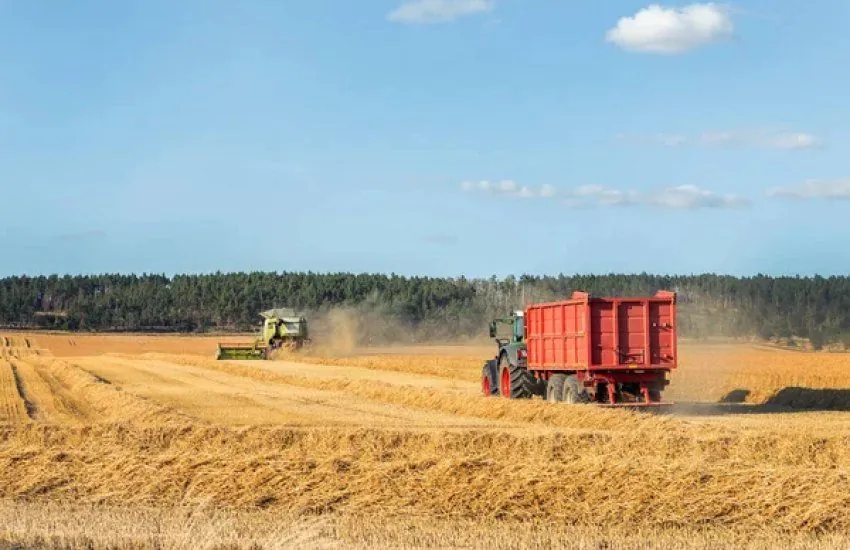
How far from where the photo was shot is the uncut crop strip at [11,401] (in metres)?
24.1

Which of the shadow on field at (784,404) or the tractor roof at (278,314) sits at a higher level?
the tractor roof at (278,314)

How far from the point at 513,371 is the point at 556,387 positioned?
6.72 ft

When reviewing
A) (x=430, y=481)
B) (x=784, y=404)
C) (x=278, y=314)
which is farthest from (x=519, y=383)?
(x=278, y=314)

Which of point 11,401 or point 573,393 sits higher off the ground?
point 573,393

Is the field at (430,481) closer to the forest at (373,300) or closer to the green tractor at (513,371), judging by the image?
the green tractor at (513,371)

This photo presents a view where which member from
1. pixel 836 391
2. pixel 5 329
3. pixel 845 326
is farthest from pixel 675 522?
pixel 5 329

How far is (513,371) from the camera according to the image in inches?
1049

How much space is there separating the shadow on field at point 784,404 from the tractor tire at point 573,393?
276cm

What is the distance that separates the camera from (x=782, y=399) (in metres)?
29.3

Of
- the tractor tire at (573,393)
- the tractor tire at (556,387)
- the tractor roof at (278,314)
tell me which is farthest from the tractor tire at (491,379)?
the tractor roof at (278,314)

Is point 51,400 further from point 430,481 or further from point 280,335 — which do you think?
point 280,335

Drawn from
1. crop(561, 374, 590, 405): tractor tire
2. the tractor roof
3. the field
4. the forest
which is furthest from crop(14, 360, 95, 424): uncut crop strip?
the forest

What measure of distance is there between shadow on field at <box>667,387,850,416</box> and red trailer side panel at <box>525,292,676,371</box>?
103 inches

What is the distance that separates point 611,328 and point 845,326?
5361 centimetres
